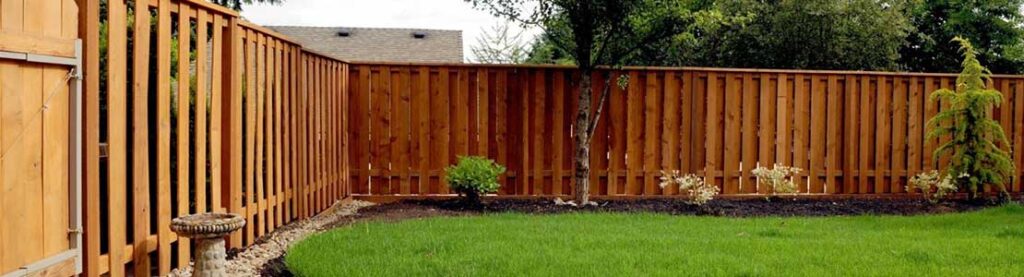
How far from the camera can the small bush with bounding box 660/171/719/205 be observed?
7.72 metres

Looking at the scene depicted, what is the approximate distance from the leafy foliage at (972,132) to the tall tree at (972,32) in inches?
531

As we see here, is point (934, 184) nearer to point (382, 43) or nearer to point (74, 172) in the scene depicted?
point (74, 172)

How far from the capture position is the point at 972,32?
21.8m

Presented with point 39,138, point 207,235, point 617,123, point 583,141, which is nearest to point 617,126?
point 617,123

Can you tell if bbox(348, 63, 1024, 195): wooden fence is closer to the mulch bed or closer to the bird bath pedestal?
the mulch bed

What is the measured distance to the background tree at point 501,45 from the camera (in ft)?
53.3

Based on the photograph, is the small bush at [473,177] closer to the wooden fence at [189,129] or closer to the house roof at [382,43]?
the wooden fence at [189,129]

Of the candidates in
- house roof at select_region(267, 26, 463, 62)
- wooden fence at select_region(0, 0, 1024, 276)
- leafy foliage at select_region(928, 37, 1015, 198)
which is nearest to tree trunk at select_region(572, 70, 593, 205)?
wooden fence at select_region(0, 0, 1024, 276)

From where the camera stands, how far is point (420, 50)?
22906 mm

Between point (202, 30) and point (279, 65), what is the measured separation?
1.37 metres

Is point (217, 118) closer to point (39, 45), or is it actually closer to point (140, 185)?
point (140, 185)

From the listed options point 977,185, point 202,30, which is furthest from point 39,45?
point 977,185

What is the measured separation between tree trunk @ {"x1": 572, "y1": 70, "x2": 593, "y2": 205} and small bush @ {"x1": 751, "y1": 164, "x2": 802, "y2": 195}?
1809 millimetres

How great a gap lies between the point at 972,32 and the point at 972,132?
15702 millimetres
